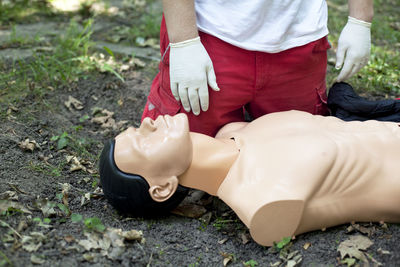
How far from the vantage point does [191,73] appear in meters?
2.13

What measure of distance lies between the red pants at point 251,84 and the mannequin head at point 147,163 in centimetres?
42

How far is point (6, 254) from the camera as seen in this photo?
1641 millimetres

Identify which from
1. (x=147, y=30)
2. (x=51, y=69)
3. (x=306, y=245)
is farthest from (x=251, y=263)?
(x=147, y=30)

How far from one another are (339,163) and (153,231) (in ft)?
2.69

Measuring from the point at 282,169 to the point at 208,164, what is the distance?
1.02ft

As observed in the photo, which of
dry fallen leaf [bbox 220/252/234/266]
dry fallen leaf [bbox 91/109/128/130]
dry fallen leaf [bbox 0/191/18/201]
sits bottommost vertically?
dry fallen leaf [bbox 91/109/128/130]

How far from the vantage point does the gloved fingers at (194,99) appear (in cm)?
219

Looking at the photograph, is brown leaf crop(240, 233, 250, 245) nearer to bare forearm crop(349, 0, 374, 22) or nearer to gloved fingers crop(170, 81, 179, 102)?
gloved fingers crop(170, 81, 179, 102)

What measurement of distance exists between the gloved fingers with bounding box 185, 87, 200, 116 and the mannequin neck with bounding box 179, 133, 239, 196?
27cm

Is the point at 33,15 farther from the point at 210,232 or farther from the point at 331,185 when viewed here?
the point at 331,185

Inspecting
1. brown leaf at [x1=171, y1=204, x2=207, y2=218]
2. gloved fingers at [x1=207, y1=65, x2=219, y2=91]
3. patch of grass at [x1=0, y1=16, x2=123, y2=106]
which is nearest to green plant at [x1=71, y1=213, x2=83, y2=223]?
brown leaf at [x1=171, y1=204, x2=207, y2=218]

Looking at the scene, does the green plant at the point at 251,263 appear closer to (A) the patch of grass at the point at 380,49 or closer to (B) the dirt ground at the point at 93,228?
(B) the dirt ground at the point at 93,228

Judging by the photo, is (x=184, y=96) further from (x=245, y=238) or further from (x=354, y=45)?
(x=354, y=45)

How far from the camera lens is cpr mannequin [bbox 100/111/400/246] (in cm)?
181
